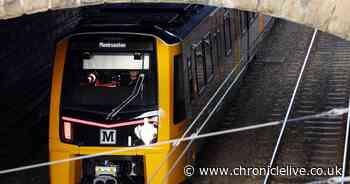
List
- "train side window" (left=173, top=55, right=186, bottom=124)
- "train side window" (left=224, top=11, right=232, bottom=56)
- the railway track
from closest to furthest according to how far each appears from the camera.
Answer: "train side window" (left=173, top=55, right=186, bottom=124)
the railway track
"train side window" (left=224, top=11, right=232, bottom=56)

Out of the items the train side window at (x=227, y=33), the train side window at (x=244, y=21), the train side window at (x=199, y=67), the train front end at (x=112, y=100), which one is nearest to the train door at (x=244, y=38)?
the train side window at (x=244, y=21)

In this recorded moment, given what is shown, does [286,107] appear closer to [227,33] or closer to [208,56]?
[227,33]

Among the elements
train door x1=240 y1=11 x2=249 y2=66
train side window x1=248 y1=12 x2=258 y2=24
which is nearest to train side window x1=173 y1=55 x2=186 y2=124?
train door x1=240 y1=11 x2=249 y2=66

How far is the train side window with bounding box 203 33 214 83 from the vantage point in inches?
556

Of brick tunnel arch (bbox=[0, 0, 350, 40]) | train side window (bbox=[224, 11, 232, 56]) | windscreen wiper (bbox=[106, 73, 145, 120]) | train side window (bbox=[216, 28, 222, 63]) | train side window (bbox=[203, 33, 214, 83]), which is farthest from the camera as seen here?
train side window (bbox=[224, 11, 232, 56])

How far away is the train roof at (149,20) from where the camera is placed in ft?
38.3

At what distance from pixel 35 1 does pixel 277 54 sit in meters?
15.0

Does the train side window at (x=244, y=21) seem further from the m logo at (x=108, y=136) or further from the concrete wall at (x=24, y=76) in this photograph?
the m logo at (x=108, y=136)

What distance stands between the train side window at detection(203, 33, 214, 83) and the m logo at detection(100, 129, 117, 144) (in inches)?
116

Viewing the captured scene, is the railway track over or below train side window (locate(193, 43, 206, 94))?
below

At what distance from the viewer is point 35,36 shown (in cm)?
1933

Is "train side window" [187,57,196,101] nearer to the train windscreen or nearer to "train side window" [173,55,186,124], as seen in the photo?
"train side window" [173,55,186,124]

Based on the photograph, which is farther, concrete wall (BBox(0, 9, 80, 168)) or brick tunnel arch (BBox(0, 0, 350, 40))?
concrete wall (BBox(0, 9, 80, 168))

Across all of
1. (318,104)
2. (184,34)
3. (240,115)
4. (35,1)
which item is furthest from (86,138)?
(318,104)
